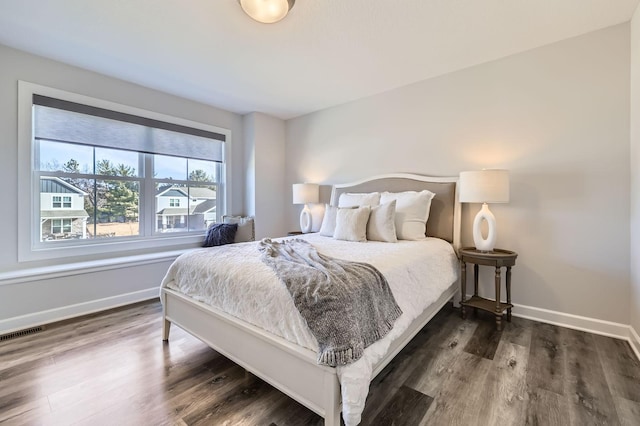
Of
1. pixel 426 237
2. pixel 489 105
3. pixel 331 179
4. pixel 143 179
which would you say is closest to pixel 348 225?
pixel 426 237

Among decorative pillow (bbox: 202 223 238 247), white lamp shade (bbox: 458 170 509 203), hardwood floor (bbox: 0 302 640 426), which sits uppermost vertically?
white lamp shade (bbox: 458 170 509 203)

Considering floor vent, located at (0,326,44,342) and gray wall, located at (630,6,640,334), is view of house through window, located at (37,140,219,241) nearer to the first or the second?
floor vent, located at (0,326,44,342)

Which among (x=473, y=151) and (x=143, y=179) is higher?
(x=473, y=151)

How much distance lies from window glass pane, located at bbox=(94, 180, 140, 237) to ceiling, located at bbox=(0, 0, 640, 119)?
1262mm

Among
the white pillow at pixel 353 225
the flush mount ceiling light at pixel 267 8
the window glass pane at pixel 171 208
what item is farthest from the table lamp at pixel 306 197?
the flush mount ceiling light at pixel 267 8

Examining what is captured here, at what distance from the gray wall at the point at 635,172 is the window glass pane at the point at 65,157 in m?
5.03

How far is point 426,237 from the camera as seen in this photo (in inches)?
113

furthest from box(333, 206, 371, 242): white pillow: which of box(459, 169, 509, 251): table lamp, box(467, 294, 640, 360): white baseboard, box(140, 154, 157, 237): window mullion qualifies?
box(140, 154, 157, 237): window mullion

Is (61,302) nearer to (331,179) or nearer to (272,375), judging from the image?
(272,375)

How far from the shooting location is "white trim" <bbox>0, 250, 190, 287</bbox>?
94.1 inches

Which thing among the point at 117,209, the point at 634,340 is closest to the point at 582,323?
the point at 634,340

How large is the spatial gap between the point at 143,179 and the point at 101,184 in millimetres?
434

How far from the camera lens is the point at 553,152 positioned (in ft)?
8.02

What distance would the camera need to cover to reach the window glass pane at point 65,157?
2764 millimetres
